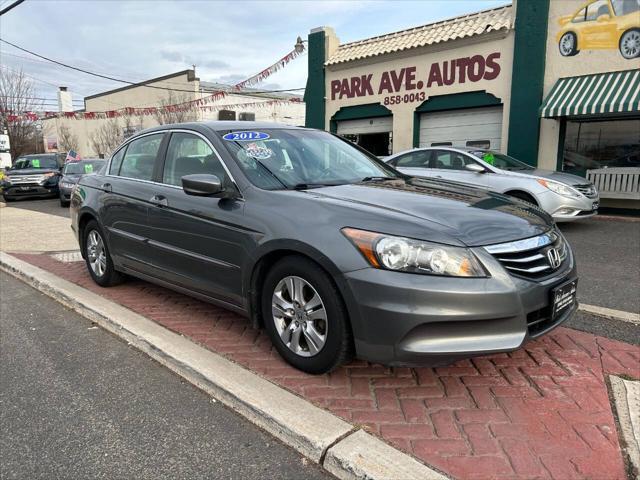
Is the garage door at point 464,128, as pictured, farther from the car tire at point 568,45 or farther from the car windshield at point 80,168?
the car windshield at point 80,168

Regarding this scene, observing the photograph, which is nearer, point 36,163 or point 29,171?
point 29,171

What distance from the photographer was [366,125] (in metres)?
Result: 16.5

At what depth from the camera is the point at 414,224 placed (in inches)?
107

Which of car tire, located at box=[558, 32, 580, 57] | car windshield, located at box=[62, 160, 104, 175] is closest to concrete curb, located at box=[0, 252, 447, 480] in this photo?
car tire, located at box=[558, 32, 580, 57]

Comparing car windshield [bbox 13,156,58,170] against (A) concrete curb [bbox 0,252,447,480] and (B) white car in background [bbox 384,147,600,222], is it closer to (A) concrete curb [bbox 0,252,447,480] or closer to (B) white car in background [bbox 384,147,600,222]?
(B) white car in background [bbox 384,147,600,222]

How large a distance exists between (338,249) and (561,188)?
7095 mm

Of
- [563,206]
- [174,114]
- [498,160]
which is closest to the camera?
[563,206]

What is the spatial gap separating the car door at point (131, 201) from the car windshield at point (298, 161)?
1044 mm

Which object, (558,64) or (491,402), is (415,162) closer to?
(558,64)

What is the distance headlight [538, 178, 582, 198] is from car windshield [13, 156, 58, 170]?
1748 cm

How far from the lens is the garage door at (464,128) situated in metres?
13.4

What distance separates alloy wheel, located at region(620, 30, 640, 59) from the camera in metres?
10.8

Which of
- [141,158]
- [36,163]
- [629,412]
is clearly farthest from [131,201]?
[36,163]

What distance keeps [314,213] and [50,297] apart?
12.2 ft
